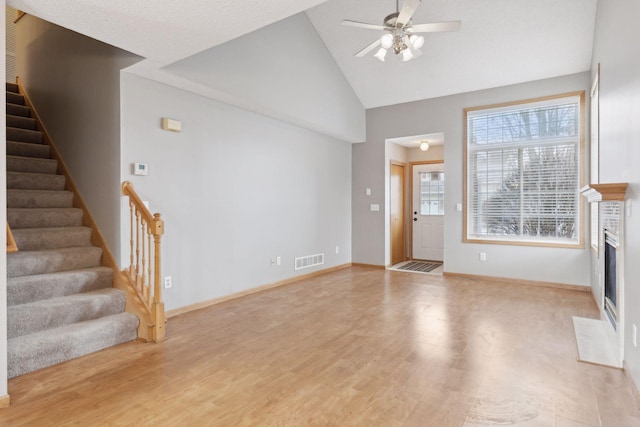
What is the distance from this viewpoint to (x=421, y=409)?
2.08 m

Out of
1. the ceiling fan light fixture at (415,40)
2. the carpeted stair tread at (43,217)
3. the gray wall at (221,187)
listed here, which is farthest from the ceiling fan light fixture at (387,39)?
the carpeted stair tread at (43,217)

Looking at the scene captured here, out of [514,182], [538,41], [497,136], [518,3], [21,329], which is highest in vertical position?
[518,3]

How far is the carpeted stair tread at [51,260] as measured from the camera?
10.1 ft

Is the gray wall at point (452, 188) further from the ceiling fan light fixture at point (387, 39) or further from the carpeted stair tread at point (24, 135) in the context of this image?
the carpeted stair tread at point (24, 135)

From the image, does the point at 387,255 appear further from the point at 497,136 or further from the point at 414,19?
the point at 414,19

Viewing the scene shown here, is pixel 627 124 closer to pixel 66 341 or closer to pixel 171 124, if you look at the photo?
pixel 171 124

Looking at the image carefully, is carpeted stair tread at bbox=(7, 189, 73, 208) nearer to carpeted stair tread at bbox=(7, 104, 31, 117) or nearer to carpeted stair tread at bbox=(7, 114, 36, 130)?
carpeted stair tread at bbox=(7, 114, 36, 130)

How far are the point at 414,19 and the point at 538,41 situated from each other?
1.67m

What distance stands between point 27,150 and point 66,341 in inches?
104

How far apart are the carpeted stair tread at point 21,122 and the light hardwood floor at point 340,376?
3.17m

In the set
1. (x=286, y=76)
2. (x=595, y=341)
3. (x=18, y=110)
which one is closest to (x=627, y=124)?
(x=595, y=341)

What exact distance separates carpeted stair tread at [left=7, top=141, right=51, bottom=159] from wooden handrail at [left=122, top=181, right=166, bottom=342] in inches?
65.4

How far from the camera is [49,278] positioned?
307 cm

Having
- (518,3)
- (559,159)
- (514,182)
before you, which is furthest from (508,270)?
(518,3)
